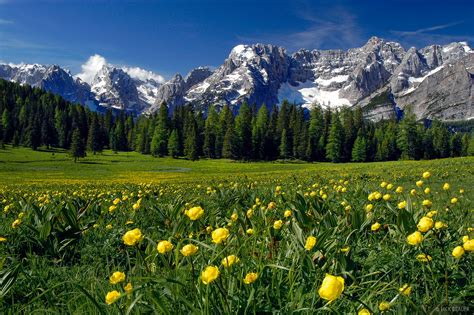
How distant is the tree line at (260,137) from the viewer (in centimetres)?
7669

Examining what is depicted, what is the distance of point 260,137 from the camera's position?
78125 millimetres

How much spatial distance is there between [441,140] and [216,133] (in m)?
60.8

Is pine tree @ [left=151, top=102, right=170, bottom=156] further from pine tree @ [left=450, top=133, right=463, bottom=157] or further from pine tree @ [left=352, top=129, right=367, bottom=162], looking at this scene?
pine tree @ [left=450, top=133, right=463, bottom=157]

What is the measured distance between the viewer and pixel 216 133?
79.2 metres

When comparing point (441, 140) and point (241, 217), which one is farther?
point (441, 140)

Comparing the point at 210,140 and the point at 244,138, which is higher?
the point at 244,138

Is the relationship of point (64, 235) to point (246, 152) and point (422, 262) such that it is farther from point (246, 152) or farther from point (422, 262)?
point (246, 152)

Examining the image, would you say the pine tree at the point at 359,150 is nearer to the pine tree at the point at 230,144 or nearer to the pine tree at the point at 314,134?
the pine tree at the point at 314,134

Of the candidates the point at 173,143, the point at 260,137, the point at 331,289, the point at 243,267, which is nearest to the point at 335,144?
the point at 260,137

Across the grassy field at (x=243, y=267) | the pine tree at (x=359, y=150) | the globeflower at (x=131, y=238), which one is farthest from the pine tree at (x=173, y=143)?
the globeflower at (x=131, y=238)

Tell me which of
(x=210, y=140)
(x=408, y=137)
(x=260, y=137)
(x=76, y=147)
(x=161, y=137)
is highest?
(x=408, y=137)

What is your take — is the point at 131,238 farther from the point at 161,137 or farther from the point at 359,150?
the point at 359,150

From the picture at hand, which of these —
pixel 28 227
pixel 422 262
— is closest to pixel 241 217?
pixel 422 262

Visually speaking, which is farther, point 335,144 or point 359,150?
point 359,150
